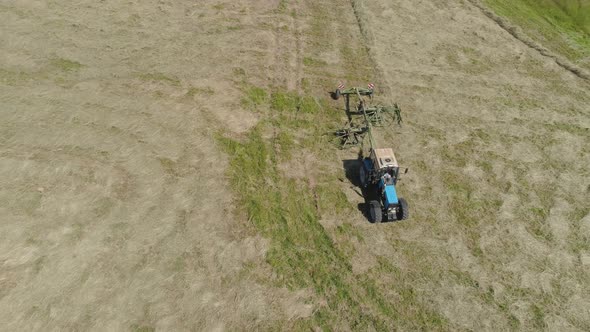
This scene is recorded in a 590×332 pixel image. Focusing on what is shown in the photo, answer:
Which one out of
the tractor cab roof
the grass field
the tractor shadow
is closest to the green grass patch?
the tractor shadow

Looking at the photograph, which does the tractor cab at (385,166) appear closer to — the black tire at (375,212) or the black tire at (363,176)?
the black tire at (363,176)

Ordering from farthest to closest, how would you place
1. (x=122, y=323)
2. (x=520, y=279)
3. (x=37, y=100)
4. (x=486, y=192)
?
(x=37, y=100) < (x=486, y=192) < (x=520, y=279) < (x=122, y=323)

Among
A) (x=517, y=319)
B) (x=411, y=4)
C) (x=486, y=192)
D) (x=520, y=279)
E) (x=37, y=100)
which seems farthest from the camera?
(x=411, y=4)

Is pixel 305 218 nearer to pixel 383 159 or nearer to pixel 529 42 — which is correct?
pixel 383 159

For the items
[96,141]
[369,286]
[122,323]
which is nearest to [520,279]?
[369,286]

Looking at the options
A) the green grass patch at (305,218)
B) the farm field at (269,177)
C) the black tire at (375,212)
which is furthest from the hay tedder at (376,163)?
the green grass patch at (305,218)

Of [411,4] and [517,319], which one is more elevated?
[411,4]

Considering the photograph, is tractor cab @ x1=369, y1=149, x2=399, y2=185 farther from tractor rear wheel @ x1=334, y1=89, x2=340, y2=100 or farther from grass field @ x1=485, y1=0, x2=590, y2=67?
grass field @ x1=485, y1=0, x2=590, y2=67

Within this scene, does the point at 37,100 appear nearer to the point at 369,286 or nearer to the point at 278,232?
the point at 278,232
